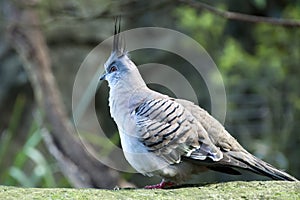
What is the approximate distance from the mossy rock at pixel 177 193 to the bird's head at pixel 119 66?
0.85m

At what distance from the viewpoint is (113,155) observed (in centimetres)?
671

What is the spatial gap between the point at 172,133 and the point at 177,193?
1.38ft

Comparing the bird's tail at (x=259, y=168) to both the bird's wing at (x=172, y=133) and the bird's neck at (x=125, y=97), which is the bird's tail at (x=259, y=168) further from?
the bird's neck at (x=125, y=97)

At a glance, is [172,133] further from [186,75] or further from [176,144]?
[186,75]

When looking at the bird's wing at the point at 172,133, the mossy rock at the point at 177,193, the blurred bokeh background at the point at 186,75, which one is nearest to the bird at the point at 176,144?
the bird's wing at the point at 172,133

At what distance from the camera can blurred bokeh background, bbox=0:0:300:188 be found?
4.96 metres

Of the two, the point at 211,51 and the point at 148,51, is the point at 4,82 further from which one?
the point at 211,51

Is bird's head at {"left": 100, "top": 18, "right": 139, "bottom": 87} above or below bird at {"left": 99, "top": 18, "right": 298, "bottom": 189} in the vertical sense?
above

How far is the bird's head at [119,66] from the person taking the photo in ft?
11.3

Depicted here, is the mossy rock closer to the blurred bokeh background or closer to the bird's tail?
the bird's tail

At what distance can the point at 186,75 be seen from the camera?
274 inches

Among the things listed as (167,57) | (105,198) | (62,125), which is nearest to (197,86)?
(167,57)

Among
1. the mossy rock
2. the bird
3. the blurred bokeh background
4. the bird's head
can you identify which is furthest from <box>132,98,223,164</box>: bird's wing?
the blurred bokeh background

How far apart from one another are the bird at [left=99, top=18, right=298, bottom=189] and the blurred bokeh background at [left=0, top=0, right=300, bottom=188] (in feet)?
4.03
